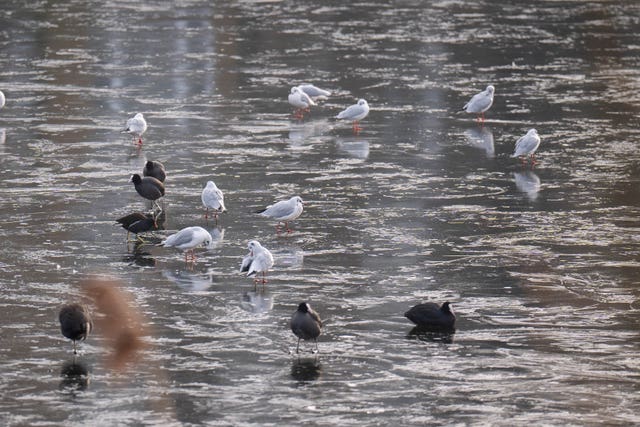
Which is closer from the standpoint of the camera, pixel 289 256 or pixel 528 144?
pixel 289 256

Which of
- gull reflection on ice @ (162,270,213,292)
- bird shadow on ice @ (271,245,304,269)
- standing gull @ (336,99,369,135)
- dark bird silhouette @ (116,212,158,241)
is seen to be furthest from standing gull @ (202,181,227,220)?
standing gull @ (336,99,369,135)

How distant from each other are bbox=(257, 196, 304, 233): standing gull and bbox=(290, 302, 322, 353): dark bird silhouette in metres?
5.41

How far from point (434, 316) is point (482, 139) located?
1249 centimetres

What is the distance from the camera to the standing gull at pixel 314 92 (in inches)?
1211

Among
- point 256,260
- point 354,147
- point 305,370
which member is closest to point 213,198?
point 256,260

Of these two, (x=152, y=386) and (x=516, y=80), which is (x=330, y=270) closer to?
(x=152, y=386)

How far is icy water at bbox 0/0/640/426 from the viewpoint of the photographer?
1416cm

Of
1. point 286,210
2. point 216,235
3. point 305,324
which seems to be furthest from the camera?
point 286,210

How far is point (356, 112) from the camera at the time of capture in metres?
28.6

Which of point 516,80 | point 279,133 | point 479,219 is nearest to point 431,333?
point 479,219

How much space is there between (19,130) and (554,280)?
13.5m

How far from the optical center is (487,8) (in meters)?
50.9

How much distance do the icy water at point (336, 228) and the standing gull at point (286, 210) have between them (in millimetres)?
362

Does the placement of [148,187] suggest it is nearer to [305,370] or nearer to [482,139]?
[305,370]
